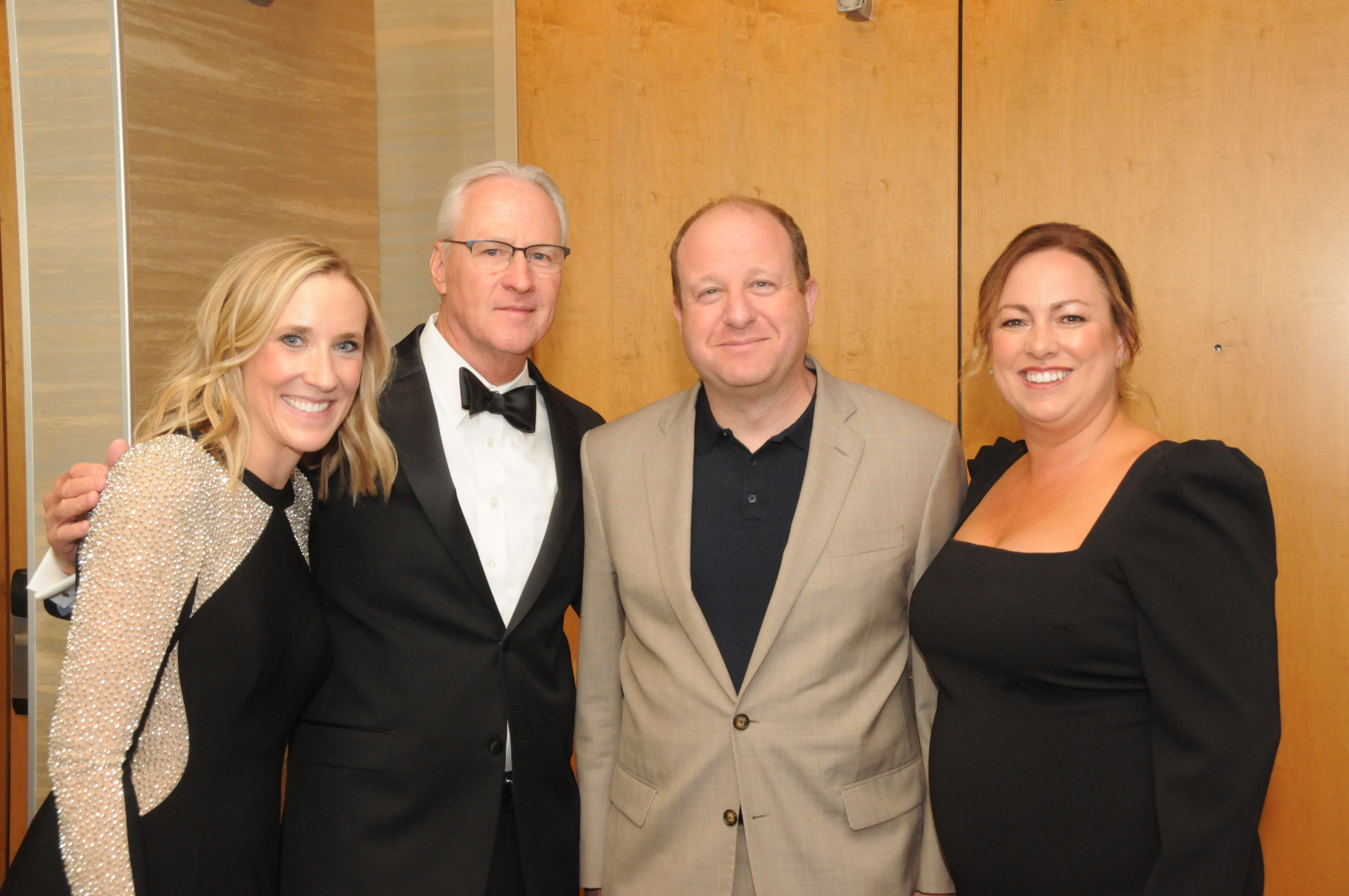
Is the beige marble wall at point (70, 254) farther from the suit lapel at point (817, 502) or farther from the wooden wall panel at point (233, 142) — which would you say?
the suit lapel at point (817, 502)

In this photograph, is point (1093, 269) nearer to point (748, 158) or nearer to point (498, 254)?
point (498, 254)

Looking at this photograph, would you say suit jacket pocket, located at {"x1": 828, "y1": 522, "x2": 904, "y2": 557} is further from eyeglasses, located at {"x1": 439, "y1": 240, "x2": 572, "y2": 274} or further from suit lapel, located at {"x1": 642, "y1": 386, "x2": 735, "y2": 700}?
eyeglasses, located at {"x1": 439, "y1": 240, "x2": 572, "y2": 274}

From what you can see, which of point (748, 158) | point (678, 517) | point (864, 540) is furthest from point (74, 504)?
point (748, 158)

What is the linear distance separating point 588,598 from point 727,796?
0.56 meters

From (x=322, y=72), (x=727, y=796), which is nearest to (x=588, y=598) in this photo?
(x=727, y=796)

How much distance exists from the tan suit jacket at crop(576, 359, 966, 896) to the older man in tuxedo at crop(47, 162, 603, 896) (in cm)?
14

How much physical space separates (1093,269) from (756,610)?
3.06 feet

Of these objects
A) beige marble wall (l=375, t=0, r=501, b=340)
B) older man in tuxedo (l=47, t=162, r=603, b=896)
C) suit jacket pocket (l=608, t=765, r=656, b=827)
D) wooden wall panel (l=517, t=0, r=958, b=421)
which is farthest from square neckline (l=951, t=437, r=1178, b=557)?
beige marble wall (l=375, t=0, r=501, b=340)

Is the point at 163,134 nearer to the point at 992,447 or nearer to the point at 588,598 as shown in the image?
the point at 588,598

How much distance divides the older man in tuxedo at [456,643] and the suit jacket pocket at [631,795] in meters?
0.18

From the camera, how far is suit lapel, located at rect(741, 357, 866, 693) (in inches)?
76.4

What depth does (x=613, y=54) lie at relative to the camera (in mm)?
3291

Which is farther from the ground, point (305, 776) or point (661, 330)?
point (661, 330)

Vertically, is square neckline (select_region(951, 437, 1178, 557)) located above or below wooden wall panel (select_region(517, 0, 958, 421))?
below
